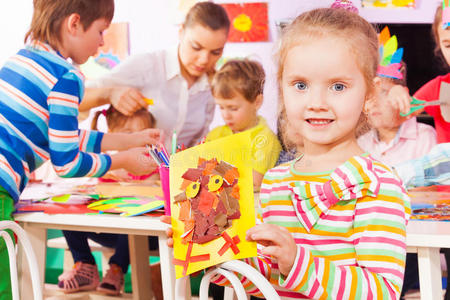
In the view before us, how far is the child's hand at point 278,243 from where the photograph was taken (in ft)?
2.07

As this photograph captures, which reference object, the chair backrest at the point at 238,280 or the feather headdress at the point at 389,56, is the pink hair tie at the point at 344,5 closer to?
the chair backrest at the point at 238,280

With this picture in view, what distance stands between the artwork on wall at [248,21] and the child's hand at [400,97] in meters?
0.47

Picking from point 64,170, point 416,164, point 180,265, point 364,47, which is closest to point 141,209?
point 64,170

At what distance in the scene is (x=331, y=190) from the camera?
730 mm

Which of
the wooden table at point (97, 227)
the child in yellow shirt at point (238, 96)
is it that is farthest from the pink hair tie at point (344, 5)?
the child in yellow shirt at point (238, 96)

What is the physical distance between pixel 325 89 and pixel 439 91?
0.93 meters

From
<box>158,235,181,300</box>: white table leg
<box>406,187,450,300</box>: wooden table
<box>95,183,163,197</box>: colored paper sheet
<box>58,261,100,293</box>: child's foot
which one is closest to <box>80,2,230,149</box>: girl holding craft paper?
<box>95,183,163,197</box>: colored paper sheet

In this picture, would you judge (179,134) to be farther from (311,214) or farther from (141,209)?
(311,214)

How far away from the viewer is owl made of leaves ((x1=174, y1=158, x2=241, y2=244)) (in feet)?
2.17

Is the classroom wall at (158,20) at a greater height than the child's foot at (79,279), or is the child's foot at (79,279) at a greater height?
the classroom wall at (158,20)

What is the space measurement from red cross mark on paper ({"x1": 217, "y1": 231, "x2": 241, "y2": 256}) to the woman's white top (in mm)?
1238

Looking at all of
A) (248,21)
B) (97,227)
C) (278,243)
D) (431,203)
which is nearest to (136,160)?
(97,227)

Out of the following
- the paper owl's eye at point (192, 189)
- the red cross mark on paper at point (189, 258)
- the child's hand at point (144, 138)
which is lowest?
the red cross mark on paper at point (189, 258)

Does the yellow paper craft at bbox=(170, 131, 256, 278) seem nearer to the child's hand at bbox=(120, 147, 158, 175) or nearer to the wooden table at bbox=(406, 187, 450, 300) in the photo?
the wooden table at bbox=(406, 187, 450, 300)
